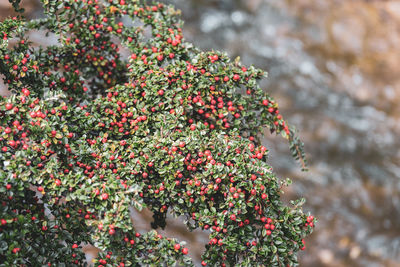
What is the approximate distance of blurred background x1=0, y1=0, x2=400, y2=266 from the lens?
4977 millimetres

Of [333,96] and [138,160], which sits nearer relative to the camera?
[138,160]

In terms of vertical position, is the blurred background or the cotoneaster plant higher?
the blurred background

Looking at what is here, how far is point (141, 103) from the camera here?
2225 millimetres

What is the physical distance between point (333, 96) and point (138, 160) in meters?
4.34

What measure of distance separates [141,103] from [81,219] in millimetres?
653

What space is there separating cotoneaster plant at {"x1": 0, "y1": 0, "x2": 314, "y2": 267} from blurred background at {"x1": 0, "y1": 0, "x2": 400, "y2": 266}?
289 cm

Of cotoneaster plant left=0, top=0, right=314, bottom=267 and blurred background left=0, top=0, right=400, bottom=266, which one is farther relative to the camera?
blurred background left=0, top=0, right=400, bottom=266

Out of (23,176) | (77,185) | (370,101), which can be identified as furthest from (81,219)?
(370,101)

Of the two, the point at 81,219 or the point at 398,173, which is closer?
the point at 81,219

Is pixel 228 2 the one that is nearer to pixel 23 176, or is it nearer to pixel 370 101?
pixel 370 101

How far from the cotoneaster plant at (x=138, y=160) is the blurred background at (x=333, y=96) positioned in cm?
289

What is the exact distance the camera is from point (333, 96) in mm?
5758

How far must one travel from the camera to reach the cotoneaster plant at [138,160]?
1.83m

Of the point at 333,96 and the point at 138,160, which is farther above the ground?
the point at 333,96
